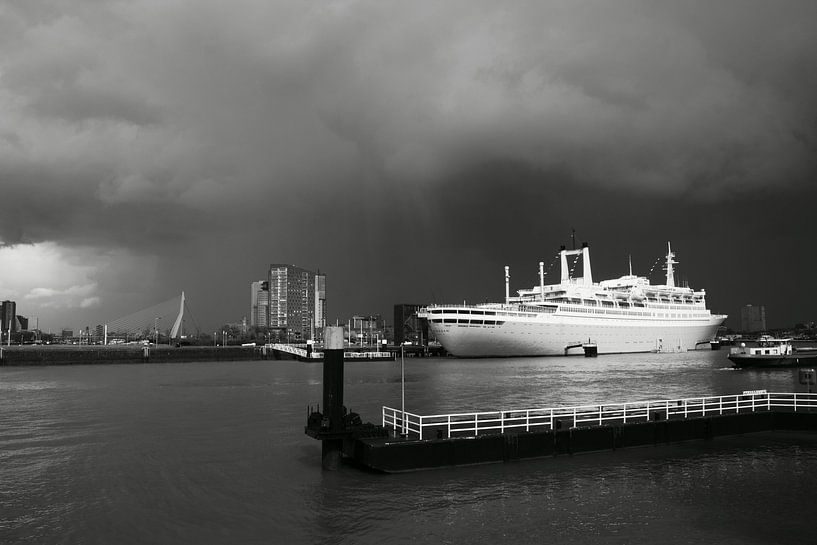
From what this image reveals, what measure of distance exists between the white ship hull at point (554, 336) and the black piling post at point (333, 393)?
8569cm

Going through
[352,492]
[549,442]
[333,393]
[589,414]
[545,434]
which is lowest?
[352,492]

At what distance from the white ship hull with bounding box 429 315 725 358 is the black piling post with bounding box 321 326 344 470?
8569 cm

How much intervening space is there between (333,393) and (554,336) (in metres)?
99.5

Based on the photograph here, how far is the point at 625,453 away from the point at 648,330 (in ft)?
392

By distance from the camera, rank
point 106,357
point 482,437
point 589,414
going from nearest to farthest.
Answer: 1. point 482,437
2. point 589,414
3. point 106,357

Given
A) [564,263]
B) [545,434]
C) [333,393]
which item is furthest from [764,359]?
[333,393]

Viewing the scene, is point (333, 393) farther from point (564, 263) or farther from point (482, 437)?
point (564, 263)

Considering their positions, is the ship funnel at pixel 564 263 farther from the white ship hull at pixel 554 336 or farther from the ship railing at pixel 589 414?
the ship railing at pixel 589 414

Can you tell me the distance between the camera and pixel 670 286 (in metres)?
150

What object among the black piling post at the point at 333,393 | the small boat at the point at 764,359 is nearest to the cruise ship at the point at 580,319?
the small boat at the point at 764,359

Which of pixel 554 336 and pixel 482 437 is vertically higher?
pixel 554 336

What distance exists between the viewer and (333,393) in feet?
70.0

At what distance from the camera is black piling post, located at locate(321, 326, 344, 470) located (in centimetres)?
2130

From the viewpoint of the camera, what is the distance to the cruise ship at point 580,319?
107750 mm
